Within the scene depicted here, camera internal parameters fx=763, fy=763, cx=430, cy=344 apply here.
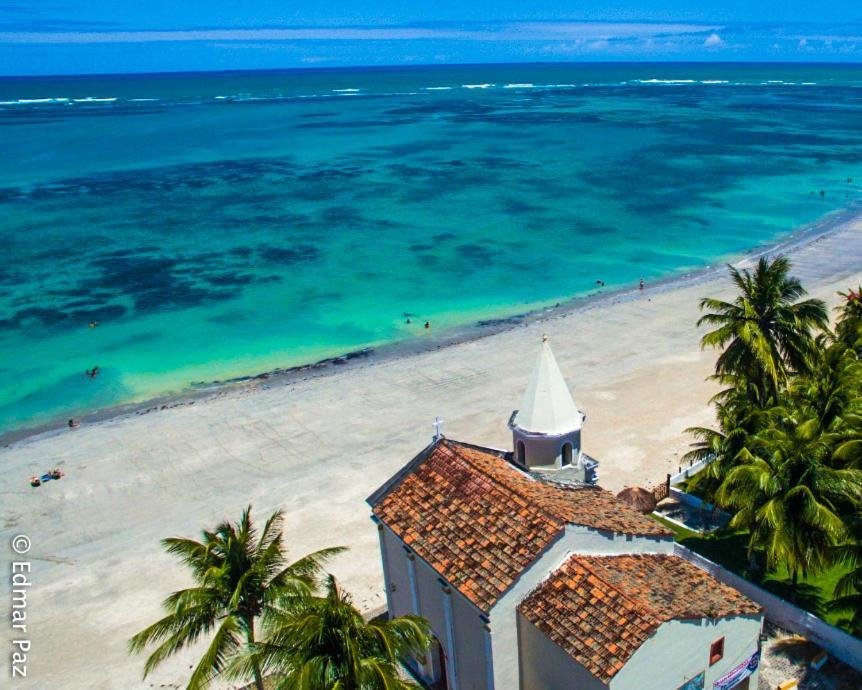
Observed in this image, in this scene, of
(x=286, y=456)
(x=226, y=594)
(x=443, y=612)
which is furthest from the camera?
(x=286, y=456)

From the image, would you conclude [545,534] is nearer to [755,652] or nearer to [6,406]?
[755,652]

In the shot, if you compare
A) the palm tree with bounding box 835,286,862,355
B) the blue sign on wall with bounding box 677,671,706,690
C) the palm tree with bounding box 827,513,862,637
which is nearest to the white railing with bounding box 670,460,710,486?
the palm tree with bounding box 835,286,862,355

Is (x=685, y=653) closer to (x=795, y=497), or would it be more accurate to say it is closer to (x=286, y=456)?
(x=795, y=497)

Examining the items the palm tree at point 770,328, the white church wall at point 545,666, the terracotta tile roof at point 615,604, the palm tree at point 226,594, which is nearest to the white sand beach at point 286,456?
the palm tree at point 770,328

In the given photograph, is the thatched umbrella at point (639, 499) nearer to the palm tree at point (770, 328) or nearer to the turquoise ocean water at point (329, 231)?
the palm tree at point (770, 328)

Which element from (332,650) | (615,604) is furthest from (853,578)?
(332,650)
